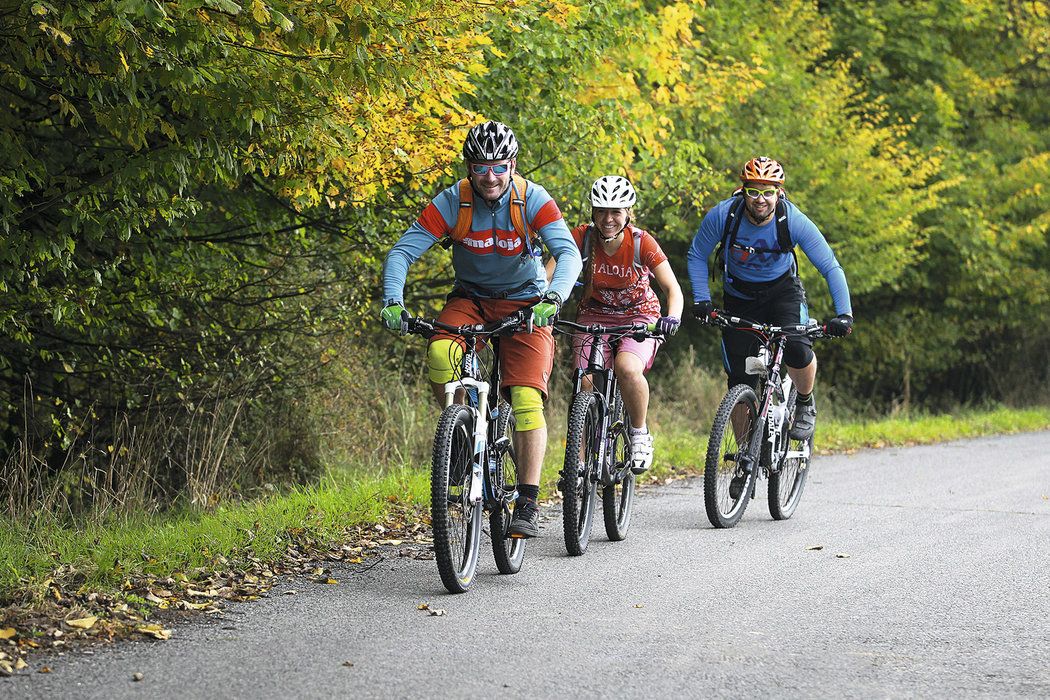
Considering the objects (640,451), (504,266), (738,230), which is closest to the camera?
(504,266)

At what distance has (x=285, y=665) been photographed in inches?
194

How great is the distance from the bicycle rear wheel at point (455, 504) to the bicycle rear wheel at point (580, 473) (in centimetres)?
77

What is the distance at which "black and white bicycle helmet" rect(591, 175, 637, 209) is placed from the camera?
7.72 meters

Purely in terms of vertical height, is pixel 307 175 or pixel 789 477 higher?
pixel 307 175

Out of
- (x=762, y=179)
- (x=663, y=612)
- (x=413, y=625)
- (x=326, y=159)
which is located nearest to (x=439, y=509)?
(x=413, y=625)

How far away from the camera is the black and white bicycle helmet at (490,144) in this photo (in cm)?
636

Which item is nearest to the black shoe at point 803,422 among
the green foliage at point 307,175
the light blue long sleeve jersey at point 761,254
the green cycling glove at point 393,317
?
the light blue long sleeve jersey at point 761,254

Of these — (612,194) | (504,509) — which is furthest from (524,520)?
(612,194)

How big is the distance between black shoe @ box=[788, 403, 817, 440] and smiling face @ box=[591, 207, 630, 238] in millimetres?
1988

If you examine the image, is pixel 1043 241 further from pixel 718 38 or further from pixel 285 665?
pixel 285 665

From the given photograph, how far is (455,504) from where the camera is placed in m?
6.19

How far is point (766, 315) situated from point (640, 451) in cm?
152

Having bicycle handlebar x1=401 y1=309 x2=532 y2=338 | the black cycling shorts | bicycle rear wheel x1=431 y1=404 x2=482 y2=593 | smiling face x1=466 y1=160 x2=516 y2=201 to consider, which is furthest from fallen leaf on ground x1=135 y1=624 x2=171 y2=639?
the black cycling shorts

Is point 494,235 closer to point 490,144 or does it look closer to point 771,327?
point 490,144
